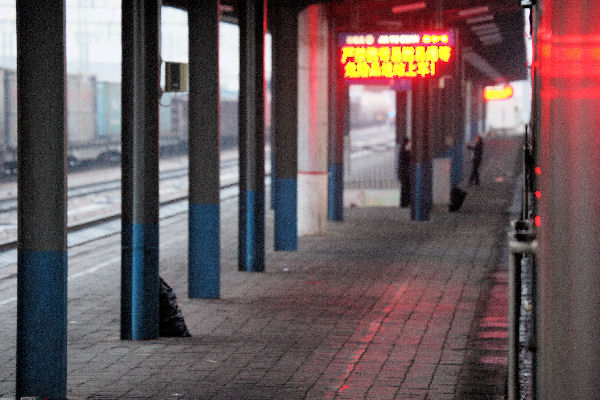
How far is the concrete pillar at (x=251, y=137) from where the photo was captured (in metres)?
14.4

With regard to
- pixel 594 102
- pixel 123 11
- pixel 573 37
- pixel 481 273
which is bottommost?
pixel 481 273

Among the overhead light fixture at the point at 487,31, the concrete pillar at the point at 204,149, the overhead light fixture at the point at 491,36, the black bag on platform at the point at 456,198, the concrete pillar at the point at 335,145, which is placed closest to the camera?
the concrete pillar at the point at 204,149

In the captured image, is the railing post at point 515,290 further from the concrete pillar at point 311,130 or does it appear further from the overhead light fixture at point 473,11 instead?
the overhead light fixture at point 473,11

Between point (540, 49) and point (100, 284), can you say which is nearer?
point (540, 49)

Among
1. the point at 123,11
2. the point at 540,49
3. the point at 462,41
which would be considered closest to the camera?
the point at 540,49

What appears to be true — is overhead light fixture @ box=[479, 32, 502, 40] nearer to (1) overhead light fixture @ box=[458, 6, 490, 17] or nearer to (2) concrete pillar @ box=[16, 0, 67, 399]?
(1) overhead light fixture @ box=[458, 6, 490, 17]

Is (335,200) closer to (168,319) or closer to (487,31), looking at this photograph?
(168,319)

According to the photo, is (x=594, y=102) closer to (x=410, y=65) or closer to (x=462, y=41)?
(x=410, y=65)

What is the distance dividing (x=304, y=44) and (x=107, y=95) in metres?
25.0

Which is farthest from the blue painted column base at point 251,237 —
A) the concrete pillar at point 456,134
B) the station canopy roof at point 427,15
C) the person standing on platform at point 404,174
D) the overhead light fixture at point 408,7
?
the concrete pillar at point 456,134

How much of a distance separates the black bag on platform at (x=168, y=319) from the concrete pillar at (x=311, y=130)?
30.5ft

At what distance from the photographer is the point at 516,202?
27.6m

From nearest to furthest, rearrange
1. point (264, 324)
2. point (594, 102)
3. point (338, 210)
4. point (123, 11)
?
point (594, 102) → point (123, 11) → point (264, 324) → point (338, 210)

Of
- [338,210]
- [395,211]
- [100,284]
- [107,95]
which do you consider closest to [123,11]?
[100,284]
